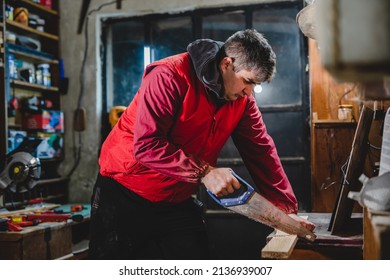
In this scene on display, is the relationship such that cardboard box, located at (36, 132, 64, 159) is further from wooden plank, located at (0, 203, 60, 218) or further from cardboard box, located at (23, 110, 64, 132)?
wooden plank, located at (0, 203, 60, 218)

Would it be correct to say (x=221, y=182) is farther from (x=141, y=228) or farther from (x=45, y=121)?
(x=45, y=121)

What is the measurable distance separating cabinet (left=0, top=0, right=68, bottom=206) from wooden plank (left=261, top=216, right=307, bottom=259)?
2.54 metres

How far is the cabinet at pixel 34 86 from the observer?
11.8 feet

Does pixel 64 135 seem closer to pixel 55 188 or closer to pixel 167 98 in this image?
pixel 55 188

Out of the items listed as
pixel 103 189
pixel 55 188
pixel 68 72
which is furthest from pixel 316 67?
pixel 55 188

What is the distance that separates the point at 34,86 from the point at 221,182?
2.80 metres

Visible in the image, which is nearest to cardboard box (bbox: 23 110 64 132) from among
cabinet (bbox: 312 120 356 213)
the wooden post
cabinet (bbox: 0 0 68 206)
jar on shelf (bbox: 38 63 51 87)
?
cabinet (bbox: 0 0 68 206)

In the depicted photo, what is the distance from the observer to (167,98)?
1.73m

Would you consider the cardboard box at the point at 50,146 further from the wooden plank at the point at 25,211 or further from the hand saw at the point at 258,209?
the hand saw at the point at 258,209

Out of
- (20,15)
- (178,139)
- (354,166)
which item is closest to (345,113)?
(354,166)

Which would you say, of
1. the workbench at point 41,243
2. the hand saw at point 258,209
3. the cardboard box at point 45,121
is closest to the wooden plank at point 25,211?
the workbench at point 41,243

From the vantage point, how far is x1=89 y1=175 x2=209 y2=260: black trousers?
1.90 metres

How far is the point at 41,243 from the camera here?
8.75 ft
